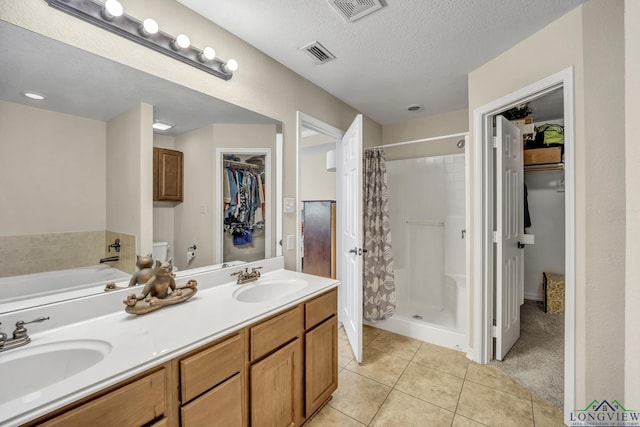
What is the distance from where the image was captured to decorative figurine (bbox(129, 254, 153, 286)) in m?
1.30

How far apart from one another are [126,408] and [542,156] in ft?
11.1

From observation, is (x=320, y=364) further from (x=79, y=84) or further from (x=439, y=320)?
(x=79, y=84)

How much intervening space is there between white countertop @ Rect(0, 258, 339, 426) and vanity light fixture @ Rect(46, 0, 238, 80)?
3.93 feet

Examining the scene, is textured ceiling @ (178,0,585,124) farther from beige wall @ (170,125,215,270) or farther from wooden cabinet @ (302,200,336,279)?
wooden cabinet @ (302,200,336,279)

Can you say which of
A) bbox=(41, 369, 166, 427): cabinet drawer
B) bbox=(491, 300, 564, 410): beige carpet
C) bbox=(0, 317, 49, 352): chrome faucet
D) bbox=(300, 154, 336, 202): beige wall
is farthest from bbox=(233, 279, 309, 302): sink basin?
bbox=(300, 154, 336, 202): beige wall

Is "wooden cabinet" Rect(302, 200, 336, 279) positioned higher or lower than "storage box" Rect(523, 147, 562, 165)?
lower

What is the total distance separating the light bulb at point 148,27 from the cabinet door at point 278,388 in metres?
1.64

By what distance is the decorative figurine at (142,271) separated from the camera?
4.27 feet

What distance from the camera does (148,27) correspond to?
1.24 metres

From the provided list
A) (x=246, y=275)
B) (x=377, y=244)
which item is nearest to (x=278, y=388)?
(x=246, y=275)

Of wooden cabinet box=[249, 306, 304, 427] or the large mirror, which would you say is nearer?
the large mirror

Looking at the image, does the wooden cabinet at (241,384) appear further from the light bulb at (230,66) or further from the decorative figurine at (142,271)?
the light bulb at (230,66)

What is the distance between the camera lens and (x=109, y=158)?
1.23 metres
